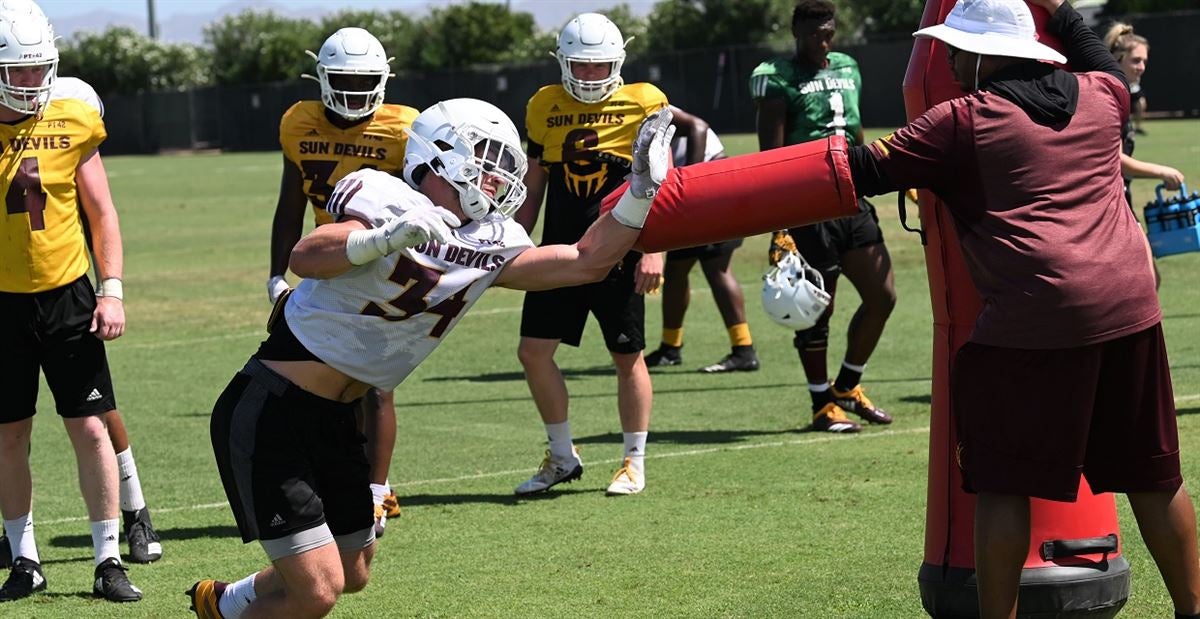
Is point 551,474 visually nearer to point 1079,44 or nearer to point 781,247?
point 781,247

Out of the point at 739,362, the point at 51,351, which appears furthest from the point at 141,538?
the point at 739,362

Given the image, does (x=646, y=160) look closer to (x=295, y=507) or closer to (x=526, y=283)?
(x=526, y=283)

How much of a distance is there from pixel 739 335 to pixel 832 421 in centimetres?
233

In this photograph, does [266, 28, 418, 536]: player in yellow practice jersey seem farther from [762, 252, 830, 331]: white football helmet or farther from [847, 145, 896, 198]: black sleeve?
[847, 145, 896, 198]: black sleeve

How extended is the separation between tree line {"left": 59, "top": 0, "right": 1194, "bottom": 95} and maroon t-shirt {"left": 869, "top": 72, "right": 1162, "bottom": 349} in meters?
41.5

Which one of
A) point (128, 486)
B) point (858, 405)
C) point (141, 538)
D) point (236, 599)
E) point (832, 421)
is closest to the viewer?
point (236, 599)

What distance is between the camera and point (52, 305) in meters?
6.08

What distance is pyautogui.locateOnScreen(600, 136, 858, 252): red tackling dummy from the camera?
15.0 ft

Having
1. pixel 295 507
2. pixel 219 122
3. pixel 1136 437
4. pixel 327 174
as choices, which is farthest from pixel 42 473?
pixel 219 122

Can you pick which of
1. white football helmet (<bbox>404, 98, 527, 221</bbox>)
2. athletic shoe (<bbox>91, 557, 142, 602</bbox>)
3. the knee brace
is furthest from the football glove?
white football helmet (<bbox>404, 98, 527, 221</bbox>)

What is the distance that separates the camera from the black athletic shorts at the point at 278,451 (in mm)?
4547

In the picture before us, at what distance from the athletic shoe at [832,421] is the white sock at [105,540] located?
3.80 m

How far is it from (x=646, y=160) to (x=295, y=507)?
1.34 meters

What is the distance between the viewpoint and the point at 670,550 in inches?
247
